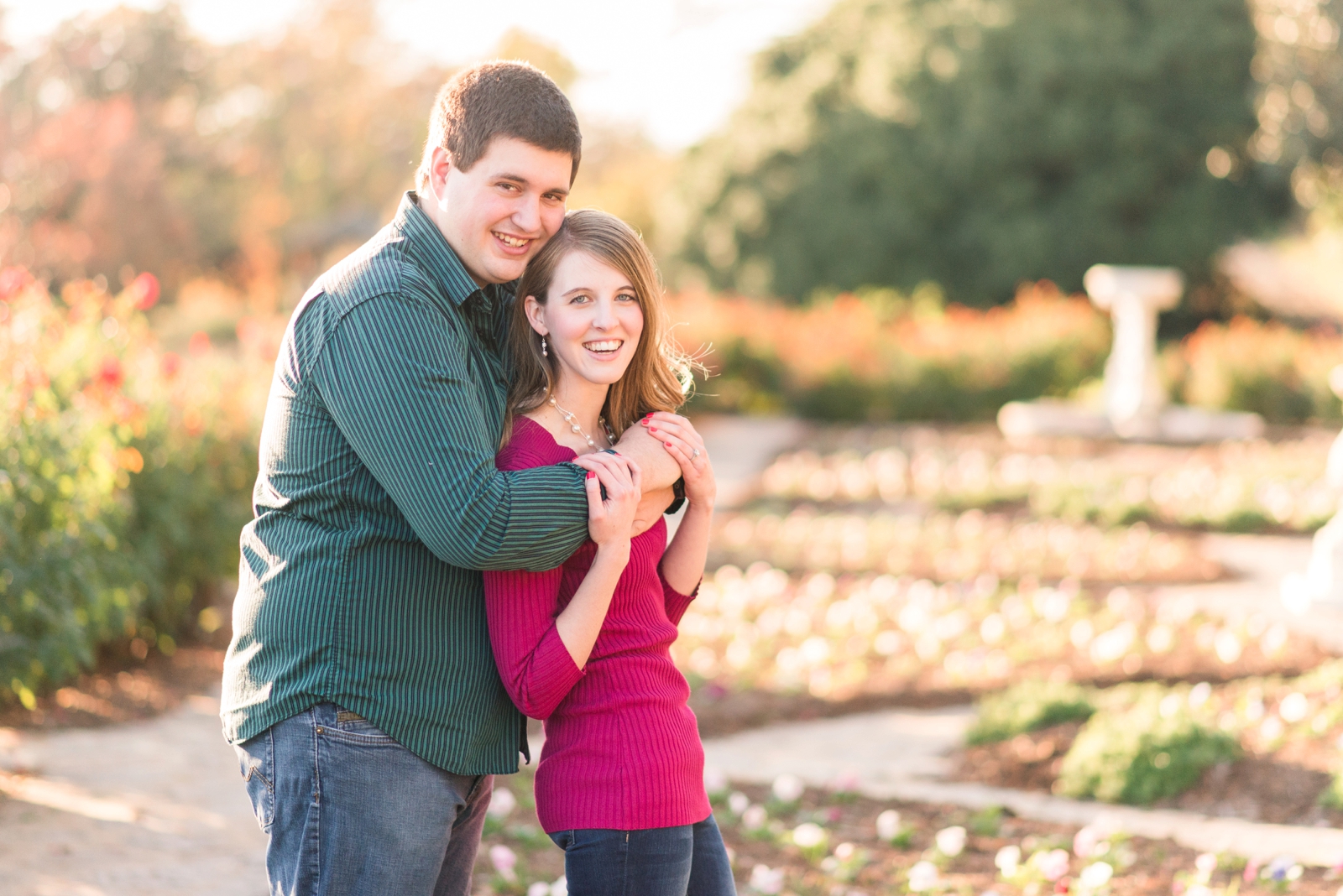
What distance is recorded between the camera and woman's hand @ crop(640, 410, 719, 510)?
2.09 meters

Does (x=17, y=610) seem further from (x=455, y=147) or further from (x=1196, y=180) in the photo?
(x=1196, y=180)

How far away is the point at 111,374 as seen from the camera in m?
4.17

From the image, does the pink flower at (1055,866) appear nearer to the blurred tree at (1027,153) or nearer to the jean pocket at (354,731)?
the jean pocket at (354,731)

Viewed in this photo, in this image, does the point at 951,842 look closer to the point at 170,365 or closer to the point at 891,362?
the point at 170,365

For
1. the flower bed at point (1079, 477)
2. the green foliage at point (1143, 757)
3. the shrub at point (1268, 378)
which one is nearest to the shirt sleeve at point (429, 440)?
the green foliage at point (1143, 757)

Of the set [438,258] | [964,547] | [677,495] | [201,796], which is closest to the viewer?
[438,258]

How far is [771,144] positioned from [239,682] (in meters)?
24.6

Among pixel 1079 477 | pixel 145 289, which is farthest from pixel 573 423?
pixel 1079 477

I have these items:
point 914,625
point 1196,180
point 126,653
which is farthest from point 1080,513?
point 1196,180

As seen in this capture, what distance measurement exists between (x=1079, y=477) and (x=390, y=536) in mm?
10053

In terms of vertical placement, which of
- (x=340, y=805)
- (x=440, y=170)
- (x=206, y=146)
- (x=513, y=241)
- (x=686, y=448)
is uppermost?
(x=206, y=146)

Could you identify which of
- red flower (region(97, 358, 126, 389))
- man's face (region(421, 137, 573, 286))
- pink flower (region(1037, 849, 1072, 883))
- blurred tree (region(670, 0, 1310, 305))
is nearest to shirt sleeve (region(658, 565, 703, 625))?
man's face (region(421, 137, 573, 286))

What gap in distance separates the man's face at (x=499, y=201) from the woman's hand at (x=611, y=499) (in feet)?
1.17

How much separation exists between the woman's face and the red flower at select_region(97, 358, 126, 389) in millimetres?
2664
